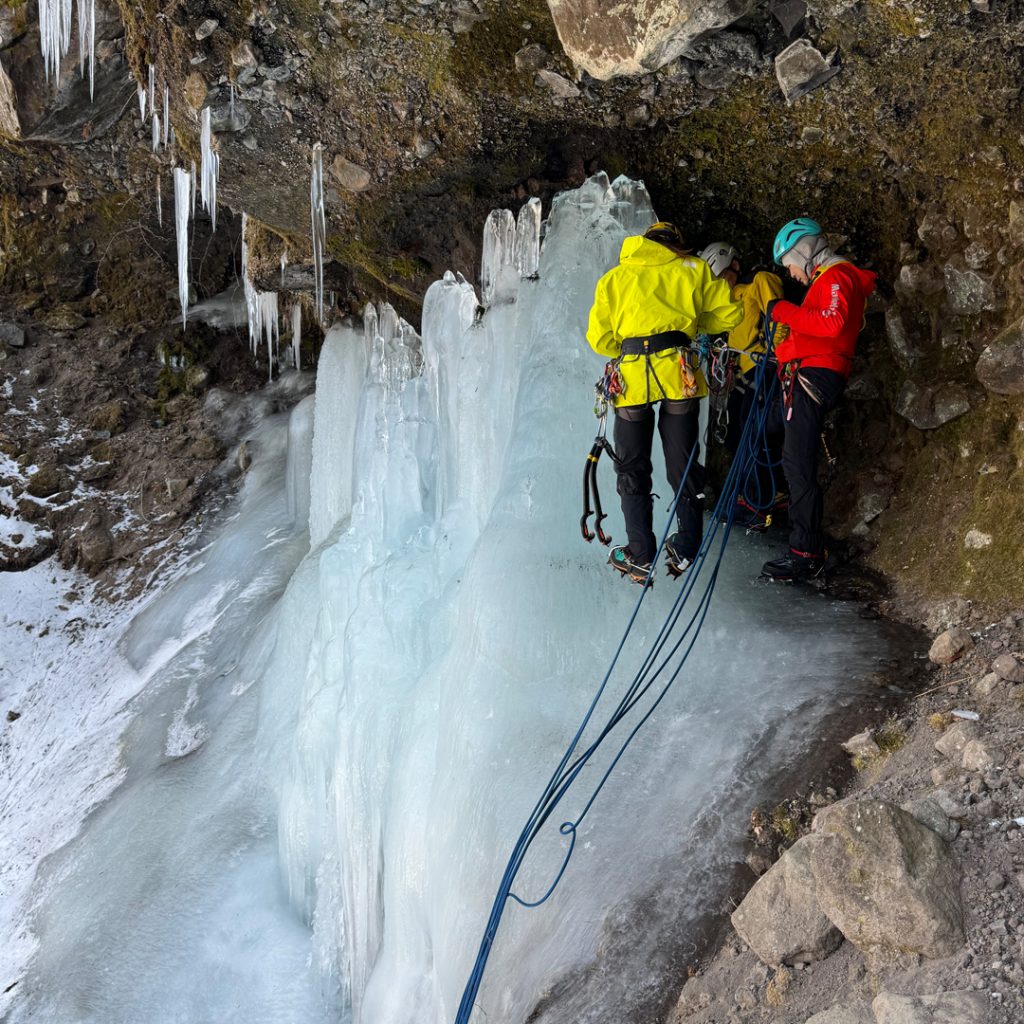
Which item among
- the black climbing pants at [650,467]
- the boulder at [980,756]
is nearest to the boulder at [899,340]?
the black climbing pants at [650,467]

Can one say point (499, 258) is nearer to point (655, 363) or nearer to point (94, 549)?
point (655, 363)

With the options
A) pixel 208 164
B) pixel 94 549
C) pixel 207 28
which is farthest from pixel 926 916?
pixel 94 549

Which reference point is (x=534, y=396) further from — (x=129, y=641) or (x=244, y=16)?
(x=129, y=641)

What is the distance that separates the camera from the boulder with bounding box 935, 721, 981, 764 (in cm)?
293

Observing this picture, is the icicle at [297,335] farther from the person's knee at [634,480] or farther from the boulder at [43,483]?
the person's knee at [634,480]

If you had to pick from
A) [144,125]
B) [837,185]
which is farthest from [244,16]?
[144,125]

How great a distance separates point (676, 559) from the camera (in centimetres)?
434

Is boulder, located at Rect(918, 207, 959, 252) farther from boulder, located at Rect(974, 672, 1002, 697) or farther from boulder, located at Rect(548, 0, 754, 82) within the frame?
boulder, located at Rect(974, 672, 1002, 697)

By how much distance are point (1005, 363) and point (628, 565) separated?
6.03ft

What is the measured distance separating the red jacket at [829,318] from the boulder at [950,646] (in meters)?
1.28

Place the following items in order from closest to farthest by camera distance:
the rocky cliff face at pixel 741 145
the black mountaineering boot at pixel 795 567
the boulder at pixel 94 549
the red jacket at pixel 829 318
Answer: the rocky cliff face at pixel 741 145, the red jacket at pixel 829 318, the black mountaineering boot at pixel 795 567, the boulder at pixel 94 549

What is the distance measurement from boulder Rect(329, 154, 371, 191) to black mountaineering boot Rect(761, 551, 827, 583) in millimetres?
3376

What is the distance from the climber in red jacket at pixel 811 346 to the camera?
4.07m

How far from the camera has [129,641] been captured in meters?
8.38
